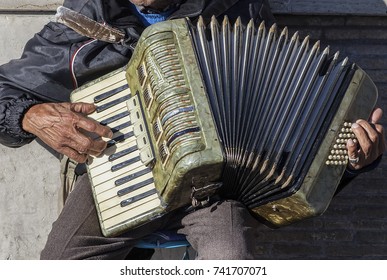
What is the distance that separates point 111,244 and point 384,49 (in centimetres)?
145

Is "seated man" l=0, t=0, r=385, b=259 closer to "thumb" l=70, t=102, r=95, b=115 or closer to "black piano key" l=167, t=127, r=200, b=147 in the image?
"thumb" l=70, t=102, r=95, b=115

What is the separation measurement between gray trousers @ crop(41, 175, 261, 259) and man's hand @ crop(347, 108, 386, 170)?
375mm

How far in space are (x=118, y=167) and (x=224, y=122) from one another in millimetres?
391

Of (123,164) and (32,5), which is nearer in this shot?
(123,164)

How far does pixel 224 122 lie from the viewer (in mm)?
2574

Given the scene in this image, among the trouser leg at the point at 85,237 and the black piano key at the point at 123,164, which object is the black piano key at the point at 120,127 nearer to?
the black piano key at the point at 123,164

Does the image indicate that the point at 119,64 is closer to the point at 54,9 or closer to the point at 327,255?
the point at 54,9

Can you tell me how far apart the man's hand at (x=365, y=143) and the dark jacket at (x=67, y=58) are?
562 mm

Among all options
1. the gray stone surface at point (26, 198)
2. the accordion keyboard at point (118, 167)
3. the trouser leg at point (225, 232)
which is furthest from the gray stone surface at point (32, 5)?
the trouser leg at point (225, 232)

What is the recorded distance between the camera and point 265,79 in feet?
8.72

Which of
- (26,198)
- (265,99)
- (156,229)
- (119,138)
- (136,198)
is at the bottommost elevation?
(26,198)

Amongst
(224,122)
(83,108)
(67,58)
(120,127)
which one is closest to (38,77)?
(67,58)

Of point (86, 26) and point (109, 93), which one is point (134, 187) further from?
point (86, 26)
